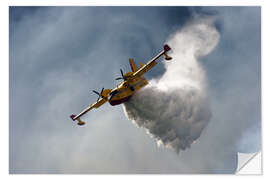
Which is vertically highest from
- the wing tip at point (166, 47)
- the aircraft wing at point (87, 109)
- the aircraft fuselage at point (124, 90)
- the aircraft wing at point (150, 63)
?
the wing tip at point (166, 47)

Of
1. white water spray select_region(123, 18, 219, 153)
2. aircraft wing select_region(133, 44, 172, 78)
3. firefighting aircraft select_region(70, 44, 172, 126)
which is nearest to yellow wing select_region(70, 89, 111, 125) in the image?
firefighting aircraft select_region(70, 44, 172, 126)

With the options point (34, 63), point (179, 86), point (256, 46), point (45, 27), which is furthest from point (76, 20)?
point (256, 46)

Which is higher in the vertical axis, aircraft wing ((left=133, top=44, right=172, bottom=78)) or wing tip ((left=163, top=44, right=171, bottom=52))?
wing tip ((left=163, top=44, right=171, bottom=52))

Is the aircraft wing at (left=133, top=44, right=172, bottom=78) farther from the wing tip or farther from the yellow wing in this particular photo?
the yellow wing

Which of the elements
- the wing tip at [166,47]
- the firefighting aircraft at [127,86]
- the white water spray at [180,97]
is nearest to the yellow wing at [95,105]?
the firefighting aircraft at [127,86]

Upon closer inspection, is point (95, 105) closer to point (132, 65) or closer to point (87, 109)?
point (87, 109)

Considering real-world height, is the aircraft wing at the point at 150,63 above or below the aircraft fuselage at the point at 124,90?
above

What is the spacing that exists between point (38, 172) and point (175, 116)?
6477 millimetres

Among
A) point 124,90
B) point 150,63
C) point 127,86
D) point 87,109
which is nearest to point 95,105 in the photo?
point 87,109

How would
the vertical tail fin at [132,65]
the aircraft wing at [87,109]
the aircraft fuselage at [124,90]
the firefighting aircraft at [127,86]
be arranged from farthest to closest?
the vertical tail fin at [132,65] → the aircraft wing at [87,109] → the aircraft fuselage at [124,90] → the firefighting aircraft at [127,86]

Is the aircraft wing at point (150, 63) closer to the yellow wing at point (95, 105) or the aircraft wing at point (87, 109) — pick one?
the yellow wing at point (95, 105)

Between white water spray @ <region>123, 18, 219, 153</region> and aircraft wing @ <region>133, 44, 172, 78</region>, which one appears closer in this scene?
aircraft wing @ <region>133, 44, 172, 78</region>
